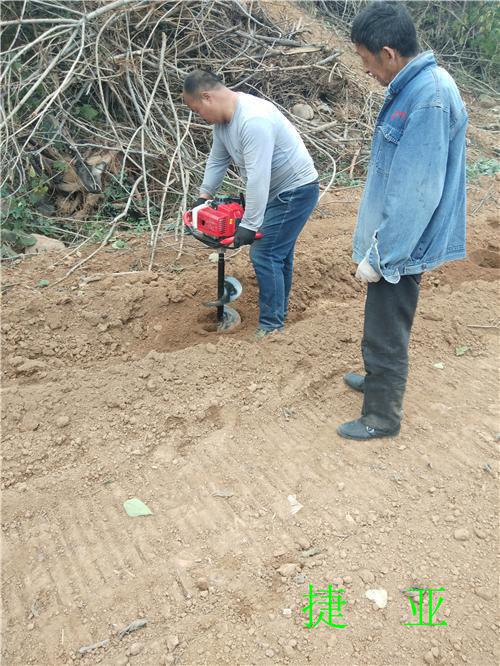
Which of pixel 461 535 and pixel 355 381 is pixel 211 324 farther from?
pixel 461 535

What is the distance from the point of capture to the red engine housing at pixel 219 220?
320 centimetres

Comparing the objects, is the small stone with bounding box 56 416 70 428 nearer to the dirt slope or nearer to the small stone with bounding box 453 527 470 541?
the dirt slope

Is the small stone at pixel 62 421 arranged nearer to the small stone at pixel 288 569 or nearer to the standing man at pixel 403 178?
the small stone at pixel 288 569

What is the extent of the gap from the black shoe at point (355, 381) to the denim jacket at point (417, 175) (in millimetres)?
1062

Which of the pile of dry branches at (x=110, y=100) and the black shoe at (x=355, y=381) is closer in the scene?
the black shoe at (x=355, y=381)

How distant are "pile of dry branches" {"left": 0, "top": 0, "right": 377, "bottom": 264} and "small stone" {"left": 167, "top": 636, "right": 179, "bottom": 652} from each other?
11.2ft

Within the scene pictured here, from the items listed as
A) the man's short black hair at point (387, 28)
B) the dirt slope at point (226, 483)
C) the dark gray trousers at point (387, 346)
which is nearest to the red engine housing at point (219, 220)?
the dirt slope at point (226, 483)

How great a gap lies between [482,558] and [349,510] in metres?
0.61

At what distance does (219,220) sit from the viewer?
3.19 meters

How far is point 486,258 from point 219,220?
312 cm

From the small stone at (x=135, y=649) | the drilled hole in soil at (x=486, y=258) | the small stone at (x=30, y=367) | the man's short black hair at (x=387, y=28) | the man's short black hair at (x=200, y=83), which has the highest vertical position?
the man's short black hair at (x=387, y=28)

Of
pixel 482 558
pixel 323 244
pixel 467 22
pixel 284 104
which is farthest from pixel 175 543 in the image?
pixel 467 22

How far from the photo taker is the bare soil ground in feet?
6.87

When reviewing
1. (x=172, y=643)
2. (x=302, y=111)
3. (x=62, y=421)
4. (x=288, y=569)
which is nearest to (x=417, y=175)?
(x=288, y=569)
